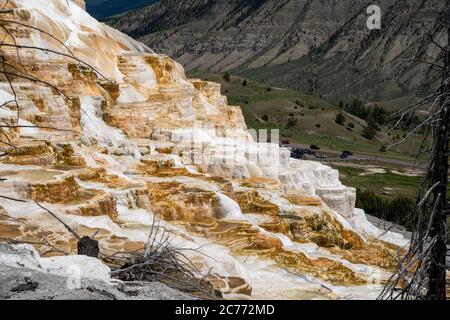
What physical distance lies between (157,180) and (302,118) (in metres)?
84.2

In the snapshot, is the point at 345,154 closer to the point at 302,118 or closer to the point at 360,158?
the point at 360,158

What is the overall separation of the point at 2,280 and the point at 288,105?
326 ft

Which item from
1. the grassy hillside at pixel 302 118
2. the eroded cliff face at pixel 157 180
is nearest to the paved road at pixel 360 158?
the grassy hillside at pixel 302 118

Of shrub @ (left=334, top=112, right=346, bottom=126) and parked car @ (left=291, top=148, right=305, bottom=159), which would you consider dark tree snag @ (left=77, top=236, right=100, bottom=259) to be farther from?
shrub @ (left=334, top=112, right=346, bottom=126)

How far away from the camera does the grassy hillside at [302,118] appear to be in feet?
283

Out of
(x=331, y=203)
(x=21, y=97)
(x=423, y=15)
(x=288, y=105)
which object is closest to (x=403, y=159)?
(x=288, y=105)

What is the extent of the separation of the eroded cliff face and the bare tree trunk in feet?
6.73

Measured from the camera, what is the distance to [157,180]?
14742 millimetres

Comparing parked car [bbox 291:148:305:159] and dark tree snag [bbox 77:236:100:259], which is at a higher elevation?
dark tree snag [bbox 77:236:100:259]

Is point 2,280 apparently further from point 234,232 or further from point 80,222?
point 234,232

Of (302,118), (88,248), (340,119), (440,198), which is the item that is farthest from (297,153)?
(440,198)

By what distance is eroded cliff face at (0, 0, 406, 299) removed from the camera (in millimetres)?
10500

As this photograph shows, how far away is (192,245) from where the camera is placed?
10.8m

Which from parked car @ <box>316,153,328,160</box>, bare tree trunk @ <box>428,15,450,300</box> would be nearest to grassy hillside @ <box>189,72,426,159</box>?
parked car @ <box>316,153,328,160</box>
